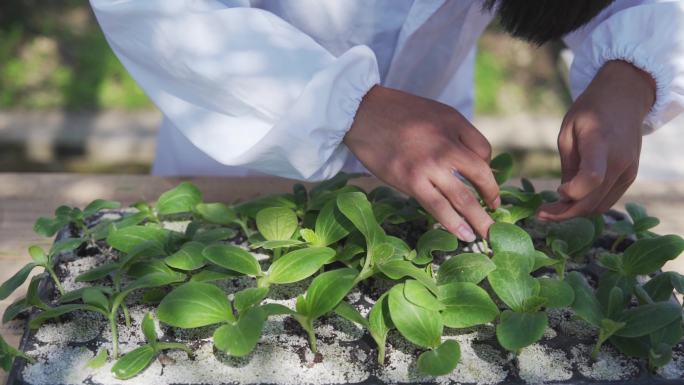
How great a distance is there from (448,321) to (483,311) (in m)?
0.02

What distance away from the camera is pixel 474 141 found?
66cm

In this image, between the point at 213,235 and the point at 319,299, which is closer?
the point at 319,299

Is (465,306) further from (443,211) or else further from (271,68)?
(271,68)

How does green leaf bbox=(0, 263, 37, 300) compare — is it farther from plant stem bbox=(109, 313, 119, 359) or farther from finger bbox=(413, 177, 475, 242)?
finger bbox=(413, 177, 475, 242)

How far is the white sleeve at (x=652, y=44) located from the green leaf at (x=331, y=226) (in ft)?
0.98

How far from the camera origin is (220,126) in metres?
0.72

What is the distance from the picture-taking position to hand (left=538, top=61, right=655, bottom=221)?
25.8 inches

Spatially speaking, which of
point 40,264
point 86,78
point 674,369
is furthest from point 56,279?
point 86,78

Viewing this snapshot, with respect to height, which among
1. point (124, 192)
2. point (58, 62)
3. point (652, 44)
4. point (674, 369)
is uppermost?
point (652, 44)

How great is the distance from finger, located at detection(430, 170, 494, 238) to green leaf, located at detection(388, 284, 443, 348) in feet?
0.39

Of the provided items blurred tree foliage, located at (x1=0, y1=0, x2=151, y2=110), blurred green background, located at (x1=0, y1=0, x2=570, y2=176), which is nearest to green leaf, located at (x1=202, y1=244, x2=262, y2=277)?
blurred green background, located at (x1=0, y1=0, x2=570, y2=176)

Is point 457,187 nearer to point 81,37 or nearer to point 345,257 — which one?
point 345,257

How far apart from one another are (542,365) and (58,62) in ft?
5.71

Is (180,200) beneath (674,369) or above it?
beneath
